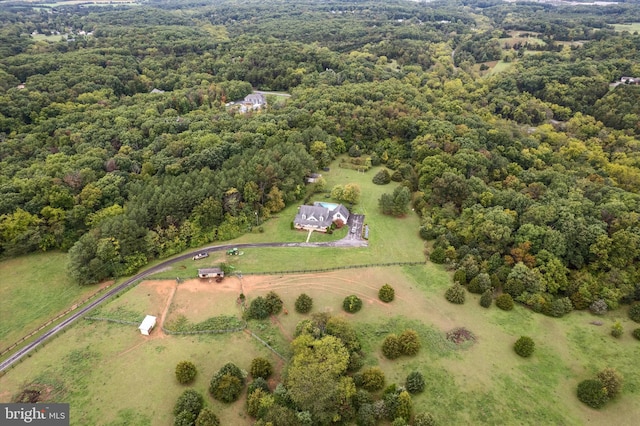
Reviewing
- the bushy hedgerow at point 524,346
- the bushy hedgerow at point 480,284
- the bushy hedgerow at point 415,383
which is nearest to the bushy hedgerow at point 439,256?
the bushy hedgerow at point 480,284

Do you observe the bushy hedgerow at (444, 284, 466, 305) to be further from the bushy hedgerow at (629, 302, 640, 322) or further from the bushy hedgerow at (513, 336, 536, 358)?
the bushy hedgerow at (629, 302, 640, 322)

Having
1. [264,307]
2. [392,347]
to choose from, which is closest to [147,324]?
[264,307]

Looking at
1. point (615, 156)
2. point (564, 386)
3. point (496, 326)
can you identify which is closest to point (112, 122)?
point (496, 326)

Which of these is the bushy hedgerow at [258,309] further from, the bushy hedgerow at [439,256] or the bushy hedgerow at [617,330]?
the bushy hedgerow at [617,330]

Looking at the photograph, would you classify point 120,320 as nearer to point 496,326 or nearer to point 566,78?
point 496,326

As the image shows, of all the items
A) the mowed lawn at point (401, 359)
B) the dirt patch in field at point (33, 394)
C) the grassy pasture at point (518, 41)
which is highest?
the grassy pasture at point (518, 41)

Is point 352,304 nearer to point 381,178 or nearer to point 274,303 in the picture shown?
point 274,303
